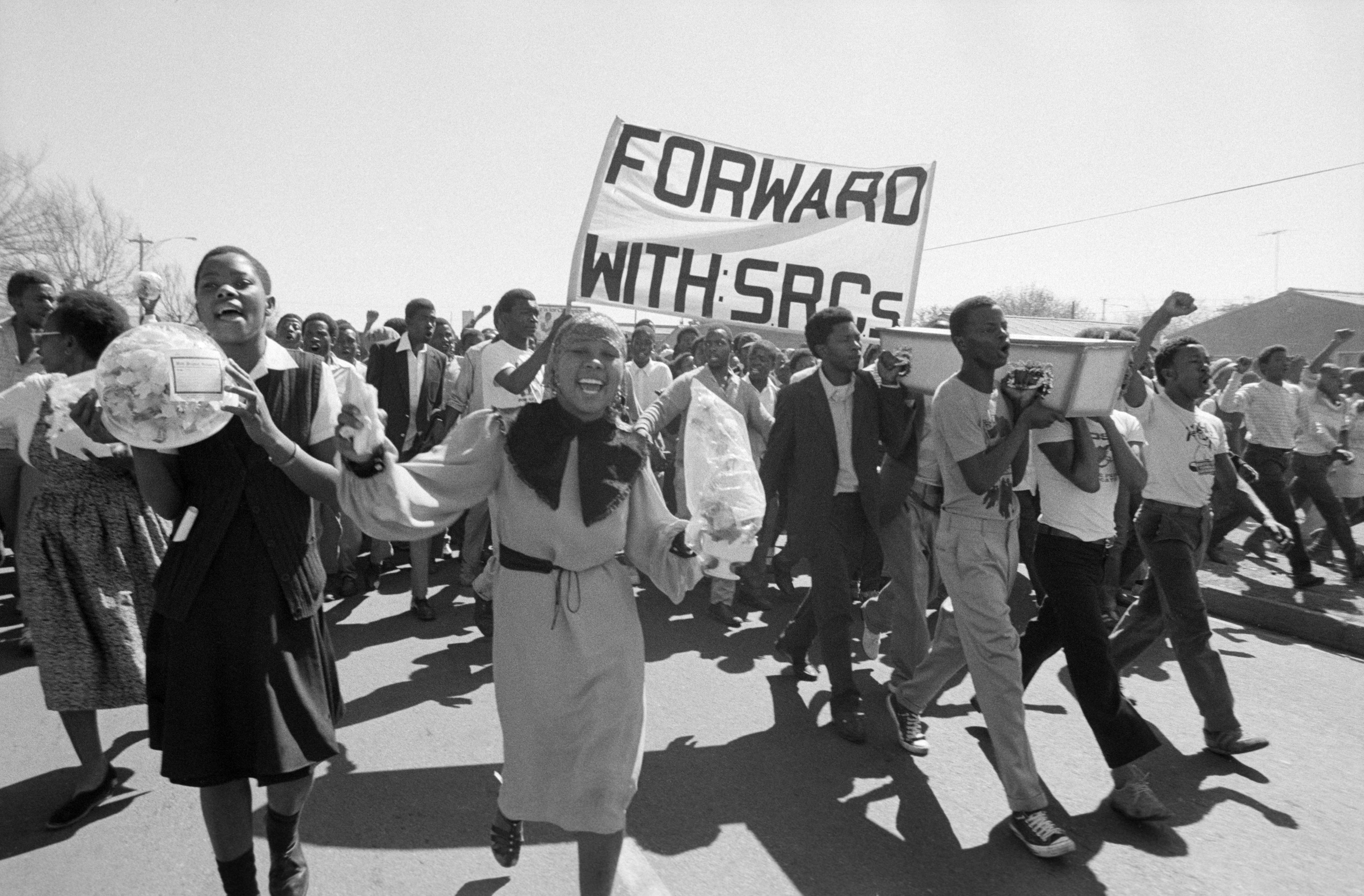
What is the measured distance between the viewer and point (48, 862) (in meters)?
3.17

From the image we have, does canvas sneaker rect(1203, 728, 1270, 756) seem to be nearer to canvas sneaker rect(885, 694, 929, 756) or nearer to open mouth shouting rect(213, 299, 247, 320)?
canvas sneaker rect(885, 694, 929, 756)

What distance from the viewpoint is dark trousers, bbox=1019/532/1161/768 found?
3652mm

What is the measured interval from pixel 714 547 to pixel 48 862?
8.48 feet

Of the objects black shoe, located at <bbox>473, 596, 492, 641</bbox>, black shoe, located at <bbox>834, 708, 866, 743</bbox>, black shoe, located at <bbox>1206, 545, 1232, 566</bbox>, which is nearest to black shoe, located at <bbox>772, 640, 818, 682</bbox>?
black shoe, located at <bbox>834, 708, 866, 743</bbox>

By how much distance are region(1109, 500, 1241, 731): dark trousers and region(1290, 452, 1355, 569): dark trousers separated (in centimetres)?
431

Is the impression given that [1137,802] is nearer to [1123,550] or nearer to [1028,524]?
[1123,550]

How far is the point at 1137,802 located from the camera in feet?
11.8

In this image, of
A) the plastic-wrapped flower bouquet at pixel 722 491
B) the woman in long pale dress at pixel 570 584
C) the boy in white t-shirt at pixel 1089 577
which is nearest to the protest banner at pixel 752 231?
the boy in white t-shirt at pixel 1089 577

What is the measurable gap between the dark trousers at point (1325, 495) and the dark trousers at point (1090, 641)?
5.35 metres

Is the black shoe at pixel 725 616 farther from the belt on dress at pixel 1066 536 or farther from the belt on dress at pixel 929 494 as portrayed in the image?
the belt on dress at pixel 1066 536

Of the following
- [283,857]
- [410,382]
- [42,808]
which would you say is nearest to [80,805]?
[42,808]

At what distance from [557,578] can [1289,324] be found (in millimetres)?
51392

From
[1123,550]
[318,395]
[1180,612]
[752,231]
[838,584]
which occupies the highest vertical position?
[752,231]

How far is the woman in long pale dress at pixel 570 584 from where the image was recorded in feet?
8.52
